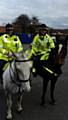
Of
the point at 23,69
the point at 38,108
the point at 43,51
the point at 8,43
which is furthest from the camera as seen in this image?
the point at 43,51

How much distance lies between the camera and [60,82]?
12.9m

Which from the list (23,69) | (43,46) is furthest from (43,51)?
(23,69)

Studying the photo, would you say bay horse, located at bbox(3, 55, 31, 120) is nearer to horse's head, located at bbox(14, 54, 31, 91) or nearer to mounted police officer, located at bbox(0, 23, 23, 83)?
horse's head, located at bbox(14, 54, 31, 91)

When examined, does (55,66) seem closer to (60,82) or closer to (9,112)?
(9,112)

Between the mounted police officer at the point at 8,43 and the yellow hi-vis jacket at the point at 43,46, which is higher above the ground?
the mounted police officer at the point at 8,43

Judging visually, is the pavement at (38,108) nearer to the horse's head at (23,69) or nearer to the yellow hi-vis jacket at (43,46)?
the yellow hi-vis jacket at (43,46)

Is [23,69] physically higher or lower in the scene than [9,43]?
lower

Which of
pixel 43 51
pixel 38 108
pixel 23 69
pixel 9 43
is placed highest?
pixel 9 43

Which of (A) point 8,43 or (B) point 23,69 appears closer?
(B) point 23,69

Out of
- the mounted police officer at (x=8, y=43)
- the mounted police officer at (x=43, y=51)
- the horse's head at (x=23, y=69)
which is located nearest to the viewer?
the horse's head at (x=23, y=69)

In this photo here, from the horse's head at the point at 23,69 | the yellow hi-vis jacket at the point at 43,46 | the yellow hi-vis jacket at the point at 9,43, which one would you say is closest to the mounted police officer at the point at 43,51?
the yellow hi-vis jacket at the point at 43,46

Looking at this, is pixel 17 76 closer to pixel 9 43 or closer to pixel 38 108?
pixel 9 43

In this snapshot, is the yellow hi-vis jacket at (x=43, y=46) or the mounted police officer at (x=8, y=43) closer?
the mounted police officer at (x=8, y=43)

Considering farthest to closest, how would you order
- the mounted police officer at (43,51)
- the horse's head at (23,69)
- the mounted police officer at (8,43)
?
the mounted police officer at (43,51) → the mounted police officer at (8,43) → the horse's head at (23,69)
